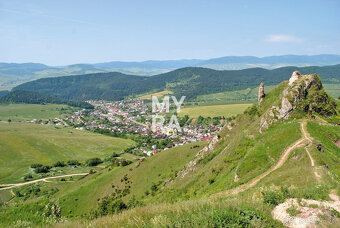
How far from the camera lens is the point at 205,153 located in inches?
1713

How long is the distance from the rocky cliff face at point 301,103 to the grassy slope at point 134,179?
26.5 m

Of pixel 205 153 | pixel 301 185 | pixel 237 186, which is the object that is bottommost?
pixel 205 153

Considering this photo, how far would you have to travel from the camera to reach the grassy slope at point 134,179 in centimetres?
5081

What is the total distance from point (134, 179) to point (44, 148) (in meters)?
88.5

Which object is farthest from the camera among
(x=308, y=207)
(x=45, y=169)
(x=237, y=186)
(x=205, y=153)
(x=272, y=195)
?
(x=45, y=169)

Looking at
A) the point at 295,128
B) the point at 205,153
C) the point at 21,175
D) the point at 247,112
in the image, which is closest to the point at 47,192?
the point at 21,175

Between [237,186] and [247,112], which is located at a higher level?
[247,112]

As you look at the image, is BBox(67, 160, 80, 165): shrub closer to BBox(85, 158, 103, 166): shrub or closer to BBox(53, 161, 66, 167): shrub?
BBox(53, 161, 66, 167): shrub

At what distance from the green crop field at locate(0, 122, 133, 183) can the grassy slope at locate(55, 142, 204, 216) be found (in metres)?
44.8

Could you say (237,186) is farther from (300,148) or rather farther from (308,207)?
(308,207)

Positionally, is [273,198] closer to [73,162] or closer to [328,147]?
[328,147]

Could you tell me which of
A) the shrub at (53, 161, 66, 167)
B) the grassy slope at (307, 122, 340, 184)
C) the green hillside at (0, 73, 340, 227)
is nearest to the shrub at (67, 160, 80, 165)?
the shrub at (53, 161, 66, 167)

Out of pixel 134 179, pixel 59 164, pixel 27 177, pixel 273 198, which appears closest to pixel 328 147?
pixel 273 198

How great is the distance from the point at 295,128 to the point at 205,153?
66.1ft
